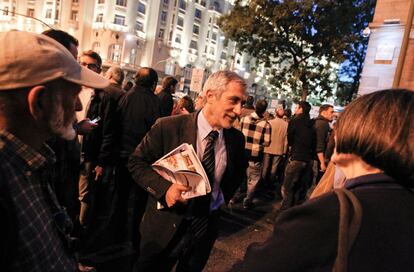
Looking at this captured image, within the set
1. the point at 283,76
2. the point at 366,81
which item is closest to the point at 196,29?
the point at 283,76

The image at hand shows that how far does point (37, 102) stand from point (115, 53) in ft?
169

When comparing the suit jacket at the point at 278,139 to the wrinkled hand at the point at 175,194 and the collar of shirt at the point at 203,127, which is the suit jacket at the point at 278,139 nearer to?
the collar of shirt at the point at 203,127

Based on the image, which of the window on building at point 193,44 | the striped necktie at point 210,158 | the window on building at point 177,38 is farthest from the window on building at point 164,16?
the striped necktie at point 210,158

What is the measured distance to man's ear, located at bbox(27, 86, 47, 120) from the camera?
3.95ft

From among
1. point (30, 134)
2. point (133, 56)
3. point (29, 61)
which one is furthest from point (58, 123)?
point (133, 56)

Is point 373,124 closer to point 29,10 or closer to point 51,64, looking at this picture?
point 51,64

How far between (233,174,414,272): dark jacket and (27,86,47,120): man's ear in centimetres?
99

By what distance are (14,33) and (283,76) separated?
1054 inches

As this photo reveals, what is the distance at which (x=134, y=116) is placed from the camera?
4355mm

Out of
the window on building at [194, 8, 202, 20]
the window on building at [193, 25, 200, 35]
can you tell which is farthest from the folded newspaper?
the window on building at [194, 8, 202, 20]

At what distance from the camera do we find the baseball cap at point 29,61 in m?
1.16

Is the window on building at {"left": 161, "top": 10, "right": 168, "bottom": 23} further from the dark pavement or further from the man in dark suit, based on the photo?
the man in dark suit

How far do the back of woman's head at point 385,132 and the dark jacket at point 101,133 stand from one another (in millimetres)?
3325

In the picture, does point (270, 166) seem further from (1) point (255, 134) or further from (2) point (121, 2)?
(2) point (121, 2)
